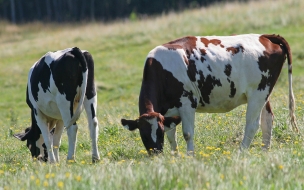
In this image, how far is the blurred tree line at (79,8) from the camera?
227 ft

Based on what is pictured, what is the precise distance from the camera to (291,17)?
31.5 metres

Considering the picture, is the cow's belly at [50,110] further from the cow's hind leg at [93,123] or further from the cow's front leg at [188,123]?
the cow's front leg at [188,123]

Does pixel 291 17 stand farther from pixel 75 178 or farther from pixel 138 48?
pixel 75 178

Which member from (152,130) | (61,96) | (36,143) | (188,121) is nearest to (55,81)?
(61,96)

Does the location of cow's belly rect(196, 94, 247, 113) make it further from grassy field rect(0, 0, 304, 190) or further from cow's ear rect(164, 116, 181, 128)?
cow's ear rect(164, 116, 181, 128)

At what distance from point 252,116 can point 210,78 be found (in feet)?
3.34

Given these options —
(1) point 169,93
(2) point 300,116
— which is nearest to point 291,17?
(2) point 300,116

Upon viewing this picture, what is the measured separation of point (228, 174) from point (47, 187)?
2.00 m

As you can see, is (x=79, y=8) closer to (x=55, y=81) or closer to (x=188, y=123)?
(x=55, y=81)

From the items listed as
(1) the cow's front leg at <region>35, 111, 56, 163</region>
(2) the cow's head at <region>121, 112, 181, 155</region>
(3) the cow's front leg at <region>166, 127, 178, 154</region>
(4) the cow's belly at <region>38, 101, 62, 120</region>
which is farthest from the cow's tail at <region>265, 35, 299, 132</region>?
(1) the cow's front leg at <region>35, 111, 56, 163</region>

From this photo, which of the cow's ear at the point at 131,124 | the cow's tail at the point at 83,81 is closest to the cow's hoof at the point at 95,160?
the cow's tail at the point at 83,81

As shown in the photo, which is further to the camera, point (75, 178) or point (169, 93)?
point (169, 93)

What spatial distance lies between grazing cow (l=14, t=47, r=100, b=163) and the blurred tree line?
57707 millimetres

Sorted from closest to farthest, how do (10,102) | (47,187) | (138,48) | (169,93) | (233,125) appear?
(47,187) < (169,93) < (233,125) < (10,102) < (138,48)
